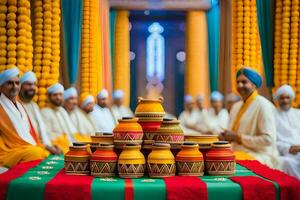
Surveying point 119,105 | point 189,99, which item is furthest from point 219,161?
point 189,99

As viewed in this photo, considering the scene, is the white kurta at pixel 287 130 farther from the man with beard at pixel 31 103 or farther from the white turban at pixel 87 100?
the man with beard at pixel 31 103

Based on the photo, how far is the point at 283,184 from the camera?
2.92 metres

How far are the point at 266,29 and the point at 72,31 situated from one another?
7.62 feet

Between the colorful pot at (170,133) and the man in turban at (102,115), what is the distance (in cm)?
365

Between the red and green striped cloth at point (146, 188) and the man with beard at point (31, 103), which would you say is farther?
the man with beard at point (31, 103)

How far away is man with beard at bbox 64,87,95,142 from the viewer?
21.5ft

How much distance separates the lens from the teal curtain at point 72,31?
6.20m

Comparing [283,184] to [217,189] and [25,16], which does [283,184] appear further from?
[25,16]

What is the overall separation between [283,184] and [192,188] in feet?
1.66

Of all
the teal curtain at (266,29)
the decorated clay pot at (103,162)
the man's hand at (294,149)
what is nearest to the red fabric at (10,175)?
the decorated clay pot at (103,162)

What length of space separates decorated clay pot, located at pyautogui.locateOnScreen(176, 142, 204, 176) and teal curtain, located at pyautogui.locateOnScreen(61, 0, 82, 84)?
346 cm

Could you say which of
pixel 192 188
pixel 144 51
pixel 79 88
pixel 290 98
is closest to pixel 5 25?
pixel 79 88

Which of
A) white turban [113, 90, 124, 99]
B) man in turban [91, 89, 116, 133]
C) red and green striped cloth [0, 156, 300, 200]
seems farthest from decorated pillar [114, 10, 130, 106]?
red and green striped cloth [0, 156, 300, 200]

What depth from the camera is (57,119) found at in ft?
21.0
